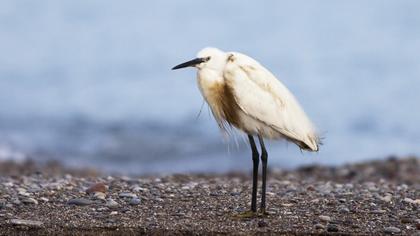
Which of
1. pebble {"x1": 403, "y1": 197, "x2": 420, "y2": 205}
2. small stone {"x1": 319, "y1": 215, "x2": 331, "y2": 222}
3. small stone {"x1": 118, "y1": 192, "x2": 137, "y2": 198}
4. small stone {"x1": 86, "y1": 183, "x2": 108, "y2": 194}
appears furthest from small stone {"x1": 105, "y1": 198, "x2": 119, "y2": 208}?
pebble {"x1": 403, "y1": 197, "x2": 420, "y2": 205}

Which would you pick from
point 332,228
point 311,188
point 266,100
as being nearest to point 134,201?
point 266,100

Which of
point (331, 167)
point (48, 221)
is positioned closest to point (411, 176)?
point (331, 167)

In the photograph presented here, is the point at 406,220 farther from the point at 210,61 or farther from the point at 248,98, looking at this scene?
the point at 210,61

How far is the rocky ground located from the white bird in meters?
0.54

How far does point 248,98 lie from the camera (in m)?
8.74

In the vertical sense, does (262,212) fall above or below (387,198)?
below

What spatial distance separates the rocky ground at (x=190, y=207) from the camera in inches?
327

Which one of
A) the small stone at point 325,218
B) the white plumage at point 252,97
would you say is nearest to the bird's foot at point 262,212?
the small stone at point 325,218

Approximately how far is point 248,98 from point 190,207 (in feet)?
3.97

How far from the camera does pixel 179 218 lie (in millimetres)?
8672

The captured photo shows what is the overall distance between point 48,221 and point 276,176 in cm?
626

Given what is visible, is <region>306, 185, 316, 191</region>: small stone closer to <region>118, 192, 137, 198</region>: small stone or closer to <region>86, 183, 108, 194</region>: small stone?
<region>118, 192, 137, 198</region>: small stone

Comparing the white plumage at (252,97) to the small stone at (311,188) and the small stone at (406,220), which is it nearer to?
the small stone at (406,220)

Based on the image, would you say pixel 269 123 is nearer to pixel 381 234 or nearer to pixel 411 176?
pixel 381 234
